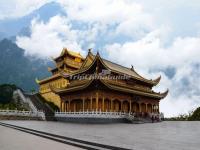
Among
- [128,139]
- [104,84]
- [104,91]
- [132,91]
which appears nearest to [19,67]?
[132,91]

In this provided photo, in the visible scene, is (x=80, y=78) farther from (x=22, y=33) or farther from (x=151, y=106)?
(x=22, y=33)

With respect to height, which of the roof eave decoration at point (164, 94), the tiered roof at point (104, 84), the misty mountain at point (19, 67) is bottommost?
the roof eave decoration at point (164, 94)

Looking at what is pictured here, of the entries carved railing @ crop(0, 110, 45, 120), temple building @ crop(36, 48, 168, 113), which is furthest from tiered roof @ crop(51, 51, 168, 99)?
carved railing @ crop(0, 110, 45, 120)

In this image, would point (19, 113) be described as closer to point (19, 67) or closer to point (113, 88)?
point (113, 88)

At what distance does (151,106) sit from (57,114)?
48.6 ft

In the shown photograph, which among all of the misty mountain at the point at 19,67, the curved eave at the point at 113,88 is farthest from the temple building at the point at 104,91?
the misty mountain at the point at 19,67

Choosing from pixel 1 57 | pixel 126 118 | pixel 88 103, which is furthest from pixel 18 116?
pixel 1 57

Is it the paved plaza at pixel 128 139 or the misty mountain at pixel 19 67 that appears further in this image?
the misty mountain at pixel 19 67

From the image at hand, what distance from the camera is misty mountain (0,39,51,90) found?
117188 mm

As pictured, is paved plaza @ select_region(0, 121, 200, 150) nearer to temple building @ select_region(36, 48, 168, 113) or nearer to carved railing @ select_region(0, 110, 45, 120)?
temple building @ select_region(36, 48, 168, 113)

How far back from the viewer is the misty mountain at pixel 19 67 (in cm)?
11719

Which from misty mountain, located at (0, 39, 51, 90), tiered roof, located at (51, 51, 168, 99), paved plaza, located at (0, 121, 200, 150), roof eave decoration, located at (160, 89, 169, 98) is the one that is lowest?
paved plaza, located at (0, 121, 200, 150)

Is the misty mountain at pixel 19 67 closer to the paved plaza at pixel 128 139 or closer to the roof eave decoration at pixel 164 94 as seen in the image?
the roof eave decoration at pixel 164 94

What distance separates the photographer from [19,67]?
12656cm
